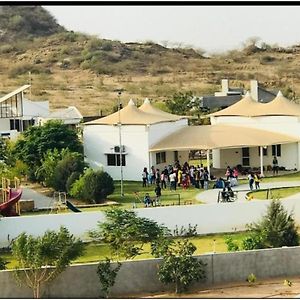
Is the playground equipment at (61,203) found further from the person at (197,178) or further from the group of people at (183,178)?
the person at (197,178)

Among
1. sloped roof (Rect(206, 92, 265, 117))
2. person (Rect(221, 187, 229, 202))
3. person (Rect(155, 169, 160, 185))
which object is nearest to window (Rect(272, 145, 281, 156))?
sloped roof (Rect(206, 92, 265, 117))

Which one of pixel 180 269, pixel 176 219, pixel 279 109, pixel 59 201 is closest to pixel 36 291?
pixel 180 269

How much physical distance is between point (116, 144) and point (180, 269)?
37.0ft

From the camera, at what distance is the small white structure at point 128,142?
24.7 metres

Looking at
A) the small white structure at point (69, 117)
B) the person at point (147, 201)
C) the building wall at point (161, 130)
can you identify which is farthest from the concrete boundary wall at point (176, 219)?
the small white structure at point (69, 117)

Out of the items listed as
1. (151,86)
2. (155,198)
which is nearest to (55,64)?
(151,86)

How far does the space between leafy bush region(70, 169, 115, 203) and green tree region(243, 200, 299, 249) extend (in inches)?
211

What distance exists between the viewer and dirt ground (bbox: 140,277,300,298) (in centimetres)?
1369

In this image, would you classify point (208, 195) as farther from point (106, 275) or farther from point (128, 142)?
point (106, 275)

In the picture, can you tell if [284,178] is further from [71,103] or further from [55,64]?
[55,64]

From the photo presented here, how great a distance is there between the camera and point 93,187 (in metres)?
20.7

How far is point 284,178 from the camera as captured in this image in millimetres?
23562

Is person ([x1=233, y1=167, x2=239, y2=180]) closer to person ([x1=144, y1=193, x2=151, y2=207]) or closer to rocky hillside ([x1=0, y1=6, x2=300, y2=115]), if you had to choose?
person ([x1=144, y1=193, x2=151, y2=207])

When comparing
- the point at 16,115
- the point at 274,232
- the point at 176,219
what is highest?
the point at 16,115
